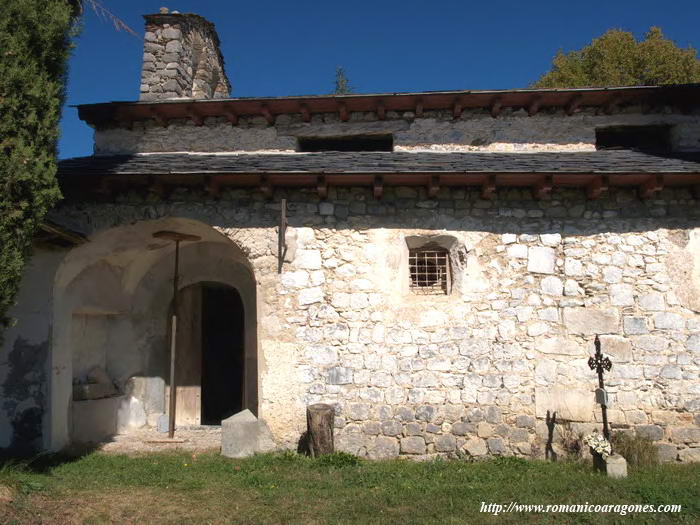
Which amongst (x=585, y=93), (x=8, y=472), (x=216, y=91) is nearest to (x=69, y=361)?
(x=8, y=472)

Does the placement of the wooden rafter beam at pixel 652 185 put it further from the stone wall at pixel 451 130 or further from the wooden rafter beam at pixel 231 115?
the wooden rafter beam at pixel 231 115

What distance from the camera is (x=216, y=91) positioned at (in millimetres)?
10898

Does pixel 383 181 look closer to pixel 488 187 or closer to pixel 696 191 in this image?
pixel 488 187

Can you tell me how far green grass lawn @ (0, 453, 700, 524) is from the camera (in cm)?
448

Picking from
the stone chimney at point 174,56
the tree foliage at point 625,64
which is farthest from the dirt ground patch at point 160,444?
the tree foliage at point 625,64

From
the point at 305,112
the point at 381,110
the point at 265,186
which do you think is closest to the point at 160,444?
the point at 265,186

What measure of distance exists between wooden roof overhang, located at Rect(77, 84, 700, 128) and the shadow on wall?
401 cm

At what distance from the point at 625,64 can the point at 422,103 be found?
1033 cm

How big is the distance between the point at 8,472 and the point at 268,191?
412 cm

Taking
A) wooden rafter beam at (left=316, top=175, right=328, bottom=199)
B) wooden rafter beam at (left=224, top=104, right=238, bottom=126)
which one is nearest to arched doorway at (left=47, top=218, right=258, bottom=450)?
wooden rafter beam at (left=316, top=175, right=328, bottom=199)

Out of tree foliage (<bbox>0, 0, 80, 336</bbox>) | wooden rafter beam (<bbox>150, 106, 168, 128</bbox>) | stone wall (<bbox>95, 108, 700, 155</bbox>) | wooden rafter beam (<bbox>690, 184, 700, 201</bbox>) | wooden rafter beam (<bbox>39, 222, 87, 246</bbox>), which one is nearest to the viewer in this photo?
tree foliage (<bbox>0, 0, 80, 336</bbox>)

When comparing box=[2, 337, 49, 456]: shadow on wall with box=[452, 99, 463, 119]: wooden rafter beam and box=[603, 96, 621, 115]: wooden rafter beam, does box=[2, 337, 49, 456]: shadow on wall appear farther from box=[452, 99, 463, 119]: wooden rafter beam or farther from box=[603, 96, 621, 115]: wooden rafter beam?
box=[603, 96, 621, 115]: wooden rafter beam

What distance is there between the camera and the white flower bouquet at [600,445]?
5664 mm

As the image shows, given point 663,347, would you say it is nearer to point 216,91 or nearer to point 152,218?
point 152,218
